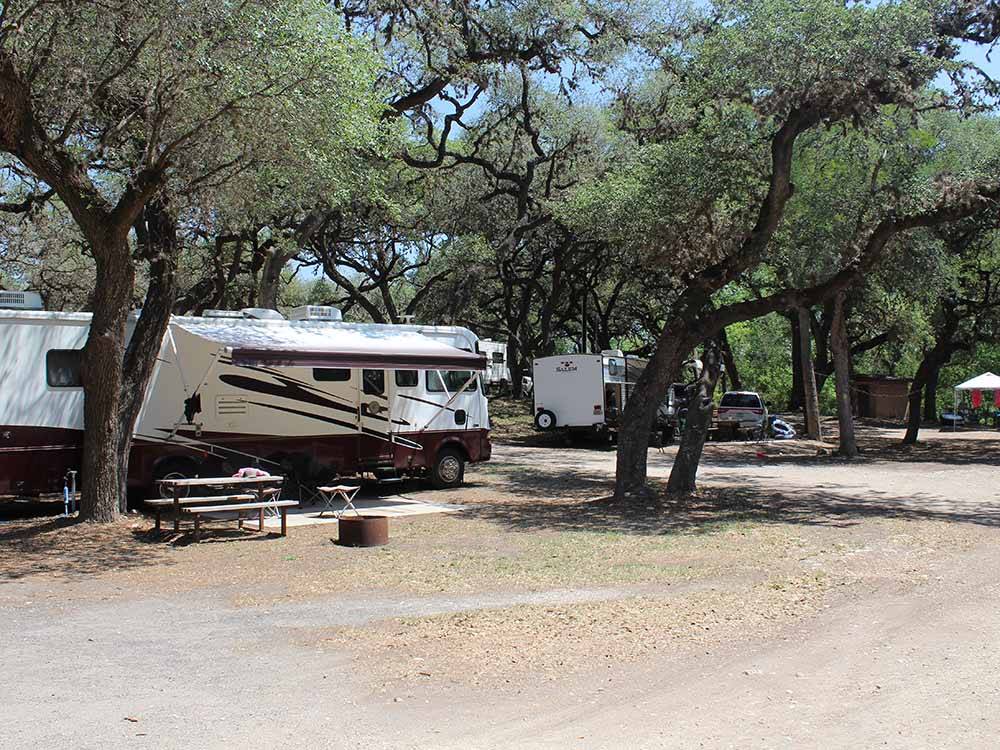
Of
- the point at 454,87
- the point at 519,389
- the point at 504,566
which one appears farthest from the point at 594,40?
the point at 519,389

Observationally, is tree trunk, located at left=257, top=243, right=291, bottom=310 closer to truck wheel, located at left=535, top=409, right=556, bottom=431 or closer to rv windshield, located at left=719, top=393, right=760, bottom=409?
truck wheel, located at left=535, top=409, right=556, bottom=431

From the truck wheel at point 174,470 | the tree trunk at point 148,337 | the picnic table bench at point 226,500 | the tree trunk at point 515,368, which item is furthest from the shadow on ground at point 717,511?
the tree trunk at point 515,368

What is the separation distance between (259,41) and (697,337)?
24.9 feet

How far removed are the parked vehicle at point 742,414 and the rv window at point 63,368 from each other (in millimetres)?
23320

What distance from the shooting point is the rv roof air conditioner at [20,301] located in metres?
12.7

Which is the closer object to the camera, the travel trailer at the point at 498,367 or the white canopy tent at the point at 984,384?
the travel trailer at the point at 498,367

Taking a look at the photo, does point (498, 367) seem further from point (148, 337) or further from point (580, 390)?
point (148, 337)

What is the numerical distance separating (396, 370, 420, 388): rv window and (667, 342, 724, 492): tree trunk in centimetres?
473

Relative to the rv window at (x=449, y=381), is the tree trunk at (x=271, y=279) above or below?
above

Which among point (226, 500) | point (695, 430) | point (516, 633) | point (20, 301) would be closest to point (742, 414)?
point (695, 430)

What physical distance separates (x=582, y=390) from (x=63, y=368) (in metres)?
16.8

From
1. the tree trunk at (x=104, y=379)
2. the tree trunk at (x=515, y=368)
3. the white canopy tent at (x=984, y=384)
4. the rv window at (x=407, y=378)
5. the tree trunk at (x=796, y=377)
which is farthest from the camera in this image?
the tree trunk at (x=796, y=377)

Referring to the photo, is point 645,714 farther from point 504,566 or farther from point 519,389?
point 519,389

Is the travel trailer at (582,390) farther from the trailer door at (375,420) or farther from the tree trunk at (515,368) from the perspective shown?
the trailer door at (375,420)
